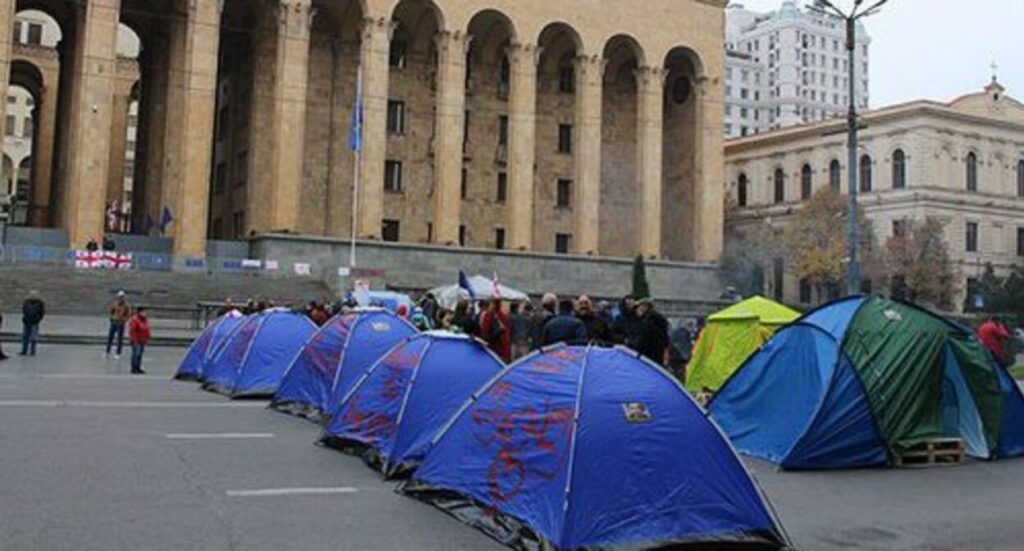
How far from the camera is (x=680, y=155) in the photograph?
5538cm

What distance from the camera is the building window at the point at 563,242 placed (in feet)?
175

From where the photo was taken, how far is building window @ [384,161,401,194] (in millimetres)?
49844

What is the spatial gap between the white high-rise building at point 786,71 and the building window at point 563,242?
248 feet

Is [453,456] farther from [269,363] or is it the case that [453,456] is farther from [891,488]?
[269,363]

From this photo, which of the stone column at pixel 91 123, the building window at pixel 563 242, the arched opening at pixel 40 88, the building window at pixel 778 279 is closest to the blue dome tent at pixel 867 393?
the stone column at pixel 91 123

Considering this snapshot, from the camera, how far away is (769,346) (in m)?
12.1

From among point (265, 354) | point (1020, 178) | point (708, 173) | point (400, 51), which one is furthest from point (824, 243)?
point (265, 354)

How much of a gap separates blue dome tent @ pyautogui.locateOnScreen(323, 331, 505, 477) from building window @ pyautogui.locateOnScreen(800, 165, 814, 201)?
63.2 m

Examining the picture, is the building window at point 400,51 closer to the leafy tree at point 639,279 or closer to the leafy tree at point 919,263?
the leafy tree at point 639,279

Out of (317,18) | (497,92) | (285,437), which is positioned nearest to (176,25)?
(317,18)

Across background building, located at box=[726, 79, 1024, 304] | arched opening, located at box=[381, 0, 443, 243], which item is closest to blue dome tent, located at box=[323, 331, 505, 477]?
arched opening, located at box=[381, 0, 443, 243]

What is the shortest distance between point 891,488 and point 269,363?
412 inches

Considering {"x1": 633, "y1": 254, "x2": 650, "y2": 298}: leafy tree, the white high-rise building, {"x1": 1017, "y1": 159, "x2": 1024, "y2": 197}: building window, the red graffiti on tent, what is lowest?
the red graffiti on tent

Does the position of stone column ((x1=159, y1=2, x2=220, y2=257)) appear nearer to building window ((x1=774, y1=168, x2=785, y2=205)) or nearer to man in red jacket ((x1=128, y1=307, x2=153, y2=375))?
man in red jacket ((x1=128, y1=307, x2=153, y2=375))
